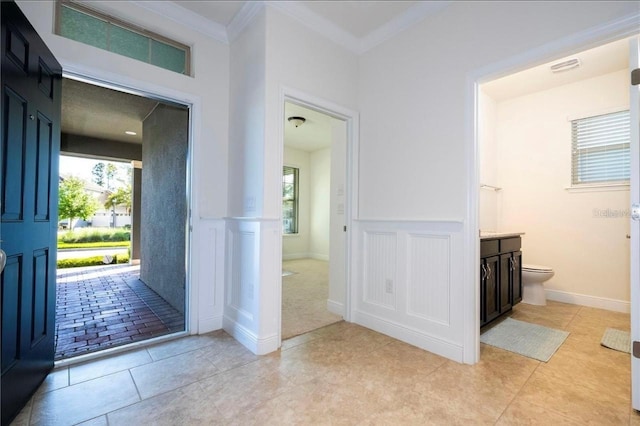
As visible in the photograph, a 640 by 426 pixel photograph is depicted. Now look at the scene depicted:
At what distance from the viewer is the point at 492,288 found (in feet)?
8.82

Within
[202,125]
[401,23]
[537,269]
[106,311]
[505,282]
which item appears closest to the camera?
[401,23]

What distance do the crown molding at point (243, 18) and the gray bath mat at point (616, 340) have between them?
393 centimetres

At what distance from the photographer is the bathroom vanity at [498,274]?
8.33 feet

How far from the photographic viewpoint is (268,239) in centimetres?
232

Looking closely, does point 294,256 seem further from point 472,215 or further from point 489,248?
point 472,215

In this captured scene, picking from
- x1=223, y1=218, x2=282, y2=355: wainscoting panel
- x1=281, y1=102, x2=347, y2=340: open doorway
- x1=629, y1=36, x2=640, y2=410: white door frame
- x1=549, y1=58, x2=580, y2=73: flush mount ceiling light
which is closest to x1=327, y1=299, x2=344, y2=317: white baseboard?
x1=281, y1=102, x2=347, y2=340: open doorway

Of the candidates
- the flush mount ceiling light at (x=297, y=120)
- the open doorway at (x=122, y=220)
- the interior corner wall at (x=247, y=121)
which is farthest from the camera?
the flush mount ceiling light at (x=297, y=120)

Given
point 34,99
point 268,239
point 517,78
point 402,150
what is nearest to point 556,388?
point 402,150

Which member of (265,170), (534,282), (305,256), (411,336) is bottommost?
(305,256)

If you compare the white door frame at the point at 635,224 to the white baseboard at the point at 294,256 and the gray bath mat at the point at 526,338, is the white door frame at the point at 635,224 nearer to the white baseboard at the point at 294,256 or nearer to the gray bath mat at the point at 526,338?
the gray bath mat at the point at 526,338

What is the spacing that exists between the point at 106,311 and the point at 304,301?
2.18 m

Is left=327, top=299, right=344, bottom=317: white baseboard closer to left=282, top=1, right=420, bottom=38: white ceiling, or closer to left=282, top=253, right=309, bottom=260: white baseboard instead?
left=282, top=1, right=420, bottom=38: white ceiling

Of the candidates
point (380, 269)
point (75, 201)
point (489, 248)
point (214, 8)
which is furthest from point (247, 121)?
point (75, 201)

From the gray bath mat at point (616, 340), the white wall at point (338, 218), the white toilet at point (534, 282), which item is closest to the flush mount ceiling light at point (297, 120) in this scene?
the white wall at point (338, 218)
